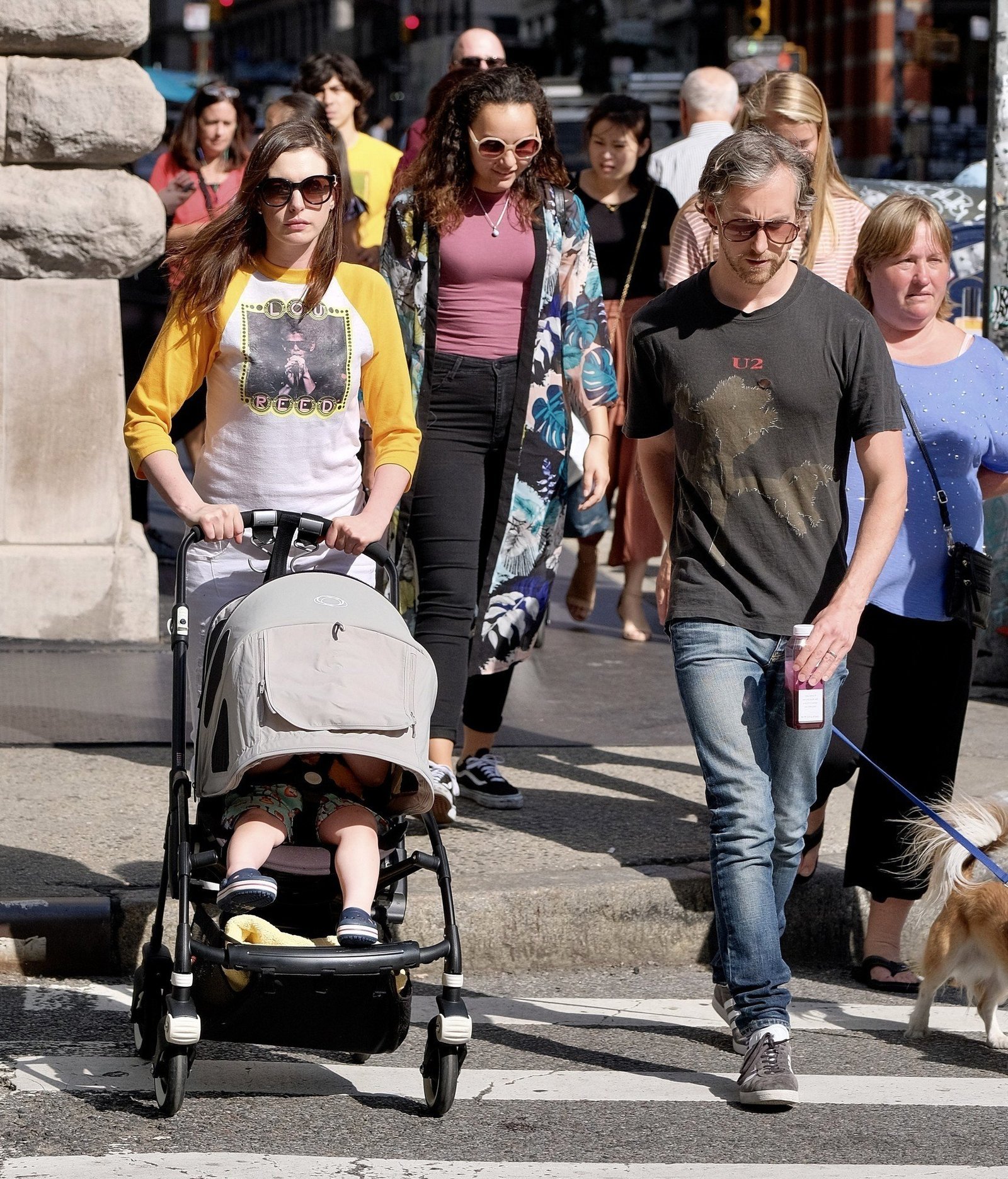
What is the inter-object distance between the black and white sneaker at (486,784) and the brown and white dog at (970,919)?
1688 mm

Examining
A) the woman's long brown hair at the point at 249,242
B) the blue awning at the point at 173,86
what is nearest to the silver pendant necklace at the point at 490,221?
the woman's long brown hair at the point at 249,242

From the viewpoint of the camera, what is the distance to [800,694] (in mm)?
4121

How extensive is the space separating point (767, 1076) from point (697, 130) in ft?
18.5

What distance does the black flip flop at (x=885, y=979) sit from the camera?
5.13 meters

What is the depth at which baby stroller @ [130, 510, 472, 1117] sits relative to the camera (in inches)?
150

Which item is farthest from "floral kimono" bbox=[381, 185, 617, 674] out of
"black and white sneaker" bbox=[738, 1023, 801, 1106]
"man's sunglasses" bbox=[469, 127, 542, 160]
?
"black and white sneaker" bbox=[738, 1023, 801, 1106]

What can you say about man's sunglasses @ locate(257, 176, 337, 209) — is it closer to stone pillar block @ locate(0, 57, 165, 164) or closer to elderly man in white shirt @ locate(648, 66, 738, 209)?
stone pillar block @ locate(0, 57, 165, 164)

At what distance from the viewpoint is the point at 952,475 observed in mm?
4984

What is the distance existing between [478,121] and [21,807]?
8.04 feet

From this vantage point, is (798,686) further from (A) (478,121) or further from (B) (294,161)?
(A) (478,121)

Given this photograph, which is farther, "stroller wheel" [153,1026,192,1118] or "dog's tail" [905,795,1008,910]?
"dog's tail" [905,795,1008,910]

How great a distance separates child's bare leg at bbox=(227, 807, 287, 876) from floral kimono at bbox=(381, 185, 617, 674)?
1659mm

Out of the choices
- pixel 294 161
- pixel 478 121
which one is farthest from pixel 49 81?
pixel 294 161

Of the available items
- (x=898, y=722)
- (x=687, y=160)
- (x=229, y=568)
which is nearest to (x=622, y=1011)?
(x=898, y=722)
